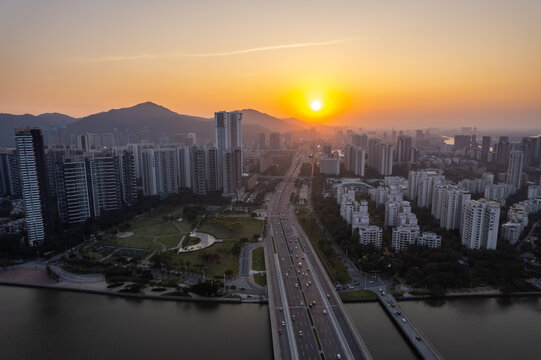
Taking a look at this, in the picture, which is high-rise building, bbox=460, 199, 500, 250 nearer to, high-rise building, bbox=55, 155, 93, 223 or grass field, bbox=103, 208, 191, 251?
grass field, bbox=103, 208, 191, 251

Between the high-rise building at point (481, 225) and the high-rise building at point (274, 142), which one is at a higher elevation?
the high-rise building at point (274, 142)

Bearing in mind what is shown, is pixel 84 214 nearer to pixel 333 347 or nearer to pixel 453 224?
pixel 333 347

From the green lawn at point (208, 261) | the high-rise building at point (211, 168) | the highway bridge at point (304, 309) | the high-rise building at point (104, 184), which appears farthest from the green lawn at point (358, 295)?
the high-rise building at point (211, 168)

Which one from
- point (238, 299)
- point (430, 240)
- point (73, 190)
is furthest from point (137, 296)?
point (430, 240)

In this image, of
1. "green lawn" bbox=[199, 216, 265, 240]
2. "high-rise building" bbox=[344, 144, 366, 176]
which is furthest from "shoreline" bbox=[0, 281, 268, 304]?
"high-rise building" bbox=[344, 144, 366, 176]

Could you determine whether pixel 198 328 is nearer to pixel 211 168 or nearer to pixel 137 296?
pixel 137 296

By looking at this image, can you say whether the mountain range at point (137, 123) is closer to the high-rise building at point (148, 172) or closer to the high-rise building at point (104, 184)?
the high-rise building at point (148, 172)
